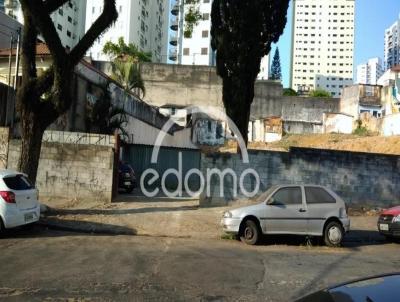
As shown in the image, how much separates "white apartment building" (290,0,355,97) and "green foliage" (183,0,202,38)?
418 ft

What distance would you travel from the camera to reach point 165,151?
93.8 ft

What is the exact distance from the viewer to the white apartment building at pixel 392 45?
128625 mm

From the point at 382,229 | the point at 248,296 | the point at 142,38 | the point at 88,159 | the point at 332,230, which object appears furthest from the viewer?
the point at 142,38

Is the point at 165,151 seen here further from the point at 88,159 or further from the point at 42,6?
the point at 42,6

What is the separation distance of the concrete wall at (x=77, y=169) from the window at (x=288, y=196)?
713 centimetres

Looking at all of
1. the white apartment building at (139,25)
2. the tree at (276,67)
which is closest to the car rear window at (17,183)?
the white apartment building at (139,25)

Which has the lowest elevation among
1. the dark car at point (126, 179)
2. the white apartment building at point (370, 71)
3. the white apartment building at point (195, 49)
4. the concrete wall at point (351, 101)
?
the dark car at point (126, 179)

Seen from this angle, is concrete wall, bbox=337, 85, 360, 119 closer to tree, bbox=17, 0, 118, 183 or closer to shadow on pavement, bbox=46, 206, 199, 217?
shadow on pavement, bbox=46, 206, 199, 217

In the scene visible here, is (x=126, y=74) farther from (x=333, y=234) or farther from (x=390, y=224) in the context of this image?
(x=333, y=234)

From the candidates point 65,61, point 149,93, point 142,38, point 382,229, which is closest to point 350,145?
point 149,93

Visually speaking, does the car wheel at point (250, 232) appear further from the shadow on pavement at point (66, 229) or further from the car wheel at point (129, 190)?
the car wheel at point (129, 190)

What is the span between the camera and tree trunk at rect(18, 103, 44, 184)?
14.8 meters

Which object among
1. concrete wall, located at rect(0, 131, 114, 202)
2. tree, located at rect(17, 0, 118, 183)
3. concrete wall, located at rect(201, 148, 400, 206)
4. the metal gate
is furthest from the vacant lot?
tree, located at rect(17, 0, 118, 183)

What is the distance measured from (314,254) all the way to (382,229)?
3466 mm
